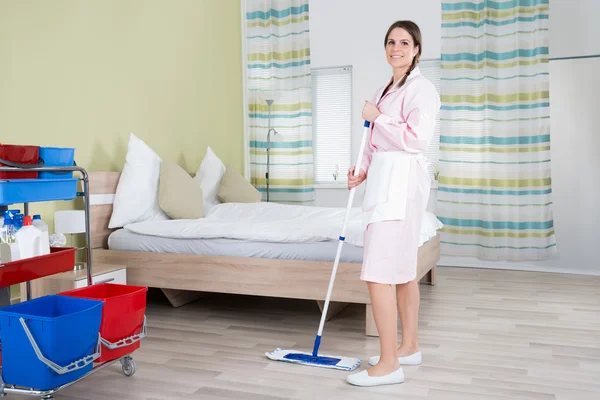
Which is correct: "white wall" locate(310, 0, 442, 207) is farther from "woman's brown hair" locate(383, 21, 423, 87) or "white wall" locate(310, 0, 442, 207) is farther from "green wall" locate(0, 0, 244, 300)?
"woman's brown hair" locate(383, 21, 423, 87)

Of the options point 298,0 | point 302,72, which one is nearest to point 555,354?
point 302,72

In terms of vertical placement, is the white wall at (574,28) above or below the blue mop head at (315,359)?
above

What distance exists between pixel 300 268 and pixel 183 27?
2.78 metres

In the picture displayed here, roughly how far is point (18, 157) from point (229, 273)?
1485mm

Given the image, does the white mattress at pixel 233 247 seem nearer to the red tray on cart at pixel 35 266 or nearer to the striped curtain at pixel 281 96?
the red tray on cart at pixel 35 266

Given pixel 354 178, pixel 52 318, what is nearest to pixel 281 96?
pixel 354 178

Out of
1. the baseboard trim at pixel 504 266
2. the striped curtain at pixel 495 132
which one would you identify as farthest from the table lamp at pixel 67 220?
the baseboard trim at pixel 504 266

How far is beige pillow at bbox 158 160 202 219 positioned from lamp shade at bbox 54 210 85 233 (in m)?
0.78

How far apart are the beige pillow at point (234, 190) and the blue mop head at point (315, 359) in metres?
2.18

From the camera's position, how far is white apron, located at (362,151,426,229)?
2.41 metres

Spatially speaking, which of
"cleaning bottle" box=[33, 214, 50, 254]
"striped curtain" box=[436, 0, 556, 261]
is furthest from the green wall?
"striped curtain" box=[436, 0, 556, 261]

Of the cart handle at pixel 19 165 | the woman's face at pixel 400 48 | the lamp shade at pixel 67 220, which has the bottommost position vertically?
the lamp shade at pixel 67 220

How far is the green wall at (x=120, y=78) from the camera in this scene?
3.45 meters

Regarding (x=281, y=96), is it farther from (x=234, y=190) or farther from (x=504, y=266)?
(x=504, y=266)
